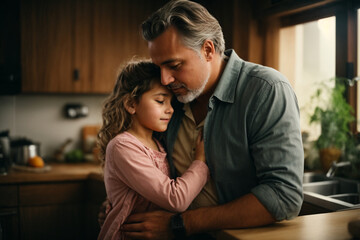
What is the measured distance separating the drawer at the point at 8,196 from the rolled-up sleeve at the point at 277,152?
6.56 feet

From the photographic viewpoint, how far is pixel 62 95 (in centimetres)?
356

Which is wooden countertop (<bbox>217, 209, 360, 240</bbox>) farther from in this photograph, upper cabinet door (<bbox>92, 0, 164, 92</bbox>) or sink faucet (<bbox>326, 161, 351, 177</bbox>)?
upper cabinet door (<bbox>92, 0, 164, 92</bbox>)

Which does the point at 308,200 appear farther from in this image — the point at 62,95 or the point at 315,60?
the point at 62,95

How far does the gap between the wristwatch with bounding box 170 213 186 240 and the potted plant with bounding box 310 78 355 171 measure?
1.40m

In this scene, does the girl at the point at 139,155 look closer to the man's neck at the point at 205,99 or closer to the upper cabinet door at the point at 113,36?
the man's neck at the point at 205,99

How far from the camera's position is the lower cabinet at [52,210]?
8.89ft

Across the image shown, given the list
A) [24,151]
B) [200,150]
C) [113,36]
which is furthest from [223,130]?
[24,151]

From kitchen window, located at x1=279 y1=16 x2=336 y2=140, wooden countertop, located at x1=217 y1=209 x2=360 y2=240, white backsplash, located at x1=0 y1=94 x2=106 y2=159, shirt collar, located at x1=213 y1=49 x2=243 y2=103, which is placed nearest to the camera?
wooden countertop, located at x1=217 y1=209 x2=360 y2=240

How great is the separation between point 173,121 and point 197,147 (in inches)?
9.5

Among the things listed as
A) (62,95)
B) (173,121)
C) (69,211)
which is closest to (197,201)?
(173,121)

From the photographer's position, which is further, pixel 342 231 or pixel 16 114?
pixel 16 114

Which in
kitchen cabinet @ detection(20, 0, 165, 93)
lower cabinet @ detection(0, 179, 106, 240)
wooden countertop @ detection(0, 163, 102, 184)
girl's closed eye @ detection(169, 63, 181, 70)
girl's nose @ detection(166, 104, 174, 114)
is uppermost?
kitchen cabinet @ detection(20, 0, 165, 93)

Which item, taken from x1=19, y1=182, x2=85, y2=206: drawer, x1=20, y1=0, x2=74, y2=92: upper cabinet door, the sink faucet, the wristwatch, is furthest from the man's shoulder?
x1=20, y1=0, x2=74, y2=92: upper cabinet door

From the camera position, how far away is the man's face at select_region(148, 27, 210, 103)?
1546 mm
